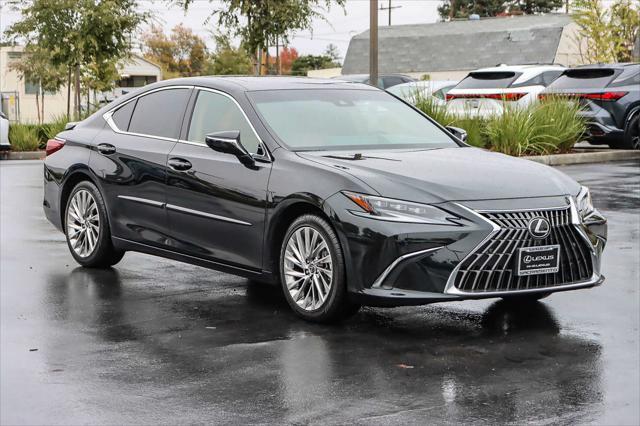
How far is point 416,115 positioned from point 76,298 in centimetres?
291

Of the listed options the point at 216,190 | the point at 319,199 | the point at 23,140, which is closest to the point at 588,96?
the point at 23,140

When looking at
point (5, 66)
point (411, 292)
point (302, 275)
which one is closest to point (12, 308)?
point (302, 275)

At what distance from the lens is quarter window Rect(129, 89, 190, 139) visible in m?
8.74

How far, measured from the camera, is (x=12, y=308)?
305 inches

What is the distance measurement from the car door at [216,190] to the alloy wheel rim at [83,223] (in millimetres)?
1159

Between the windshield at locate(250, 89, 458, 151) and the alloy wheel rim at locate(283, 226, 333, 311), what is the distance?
72 cm

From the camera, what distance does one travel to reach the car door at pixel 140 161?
28.0 feet

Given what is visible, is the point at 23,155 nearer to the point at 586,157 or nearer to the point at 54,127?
the point at 54,127

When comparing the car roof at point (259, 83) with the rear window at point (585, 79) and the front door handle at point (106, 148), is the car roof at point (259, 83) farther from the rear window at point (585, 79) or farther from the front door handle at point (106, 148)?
the rear window at point (585, 79)

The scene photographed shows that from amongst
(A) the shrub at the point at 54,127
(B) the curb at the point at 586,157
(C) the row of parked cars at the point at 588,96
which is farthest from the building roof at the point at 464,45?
(B) the curb at the point at 586,157

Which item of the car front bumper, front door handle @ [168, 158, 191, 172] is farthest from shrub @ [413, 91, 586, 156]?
the car front bumper

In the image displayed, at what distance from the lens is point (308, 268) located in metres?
7.25

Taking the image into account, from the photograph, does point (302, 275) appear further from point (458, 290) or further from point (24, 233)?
point (24, 233)

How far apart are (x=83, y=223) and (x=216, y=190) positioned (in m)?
1.93
